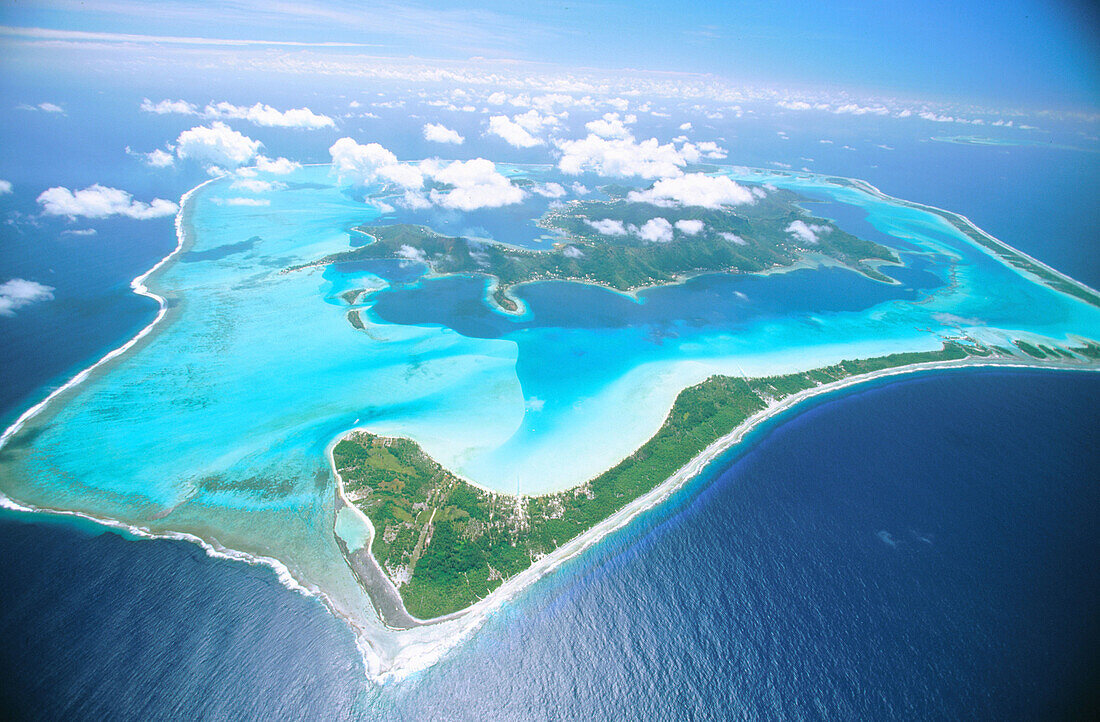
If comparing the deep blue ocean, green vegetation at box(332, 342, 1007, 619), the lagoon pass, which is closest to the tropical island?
green vegetation at box(332, 342, 1007, 619)

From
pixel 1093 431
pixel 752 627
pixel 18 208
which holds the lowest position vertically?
pixel 18 208

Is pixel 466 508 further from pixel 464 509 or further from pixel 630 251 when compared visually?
pixel 630 251

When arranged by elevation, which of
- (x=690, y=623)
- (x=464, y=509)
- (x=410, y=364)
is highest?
(x=690, y=623)

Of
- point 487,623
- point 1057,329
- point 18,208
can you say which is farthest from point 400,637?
point 18,208

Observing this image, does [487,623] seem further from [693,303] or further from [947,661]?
[693,303]

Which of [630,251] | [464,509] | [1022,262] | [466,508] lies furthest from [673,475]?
[1022,262]

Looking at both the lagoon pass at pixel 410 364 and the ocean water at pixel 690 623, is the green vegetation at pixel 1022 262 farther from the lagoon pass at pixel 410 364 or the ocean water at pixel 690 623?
the ocean water at pixel 690 623
